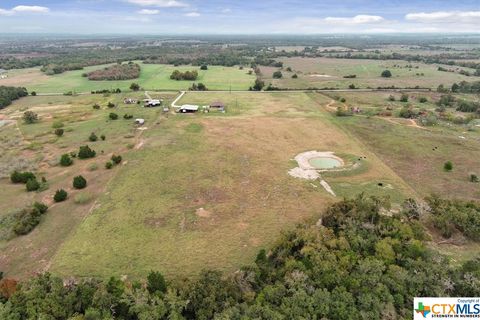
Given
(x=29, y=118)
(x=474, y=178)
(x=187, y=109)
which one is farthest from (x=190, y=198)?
(x=29, y=118)

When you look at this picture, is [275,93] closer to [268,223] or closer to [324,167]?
[324,167]

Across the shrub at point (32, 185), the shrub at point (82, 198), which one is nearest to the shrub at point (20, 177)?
the shrub at point (32, 185)

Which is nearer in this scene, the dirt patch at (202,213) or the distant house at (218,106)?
the dirt patch at (202,213)

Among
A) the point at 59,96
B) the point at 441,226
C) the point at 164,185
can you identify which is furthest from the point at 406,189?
the point at 59,96

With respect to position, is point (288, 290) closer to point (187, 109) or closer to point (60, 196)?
point (60, 196)

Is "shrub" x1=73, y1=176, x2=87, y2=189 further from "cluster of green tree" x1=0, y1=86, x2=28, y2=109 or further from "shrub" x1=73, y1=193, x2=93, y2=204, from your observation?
"cluster of green tree" x1=0, y1=86, x2=28, y2=109

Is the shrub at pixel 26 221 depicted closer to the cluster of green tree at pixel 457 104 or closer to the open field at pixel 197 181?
the open field at pixel 197 181
